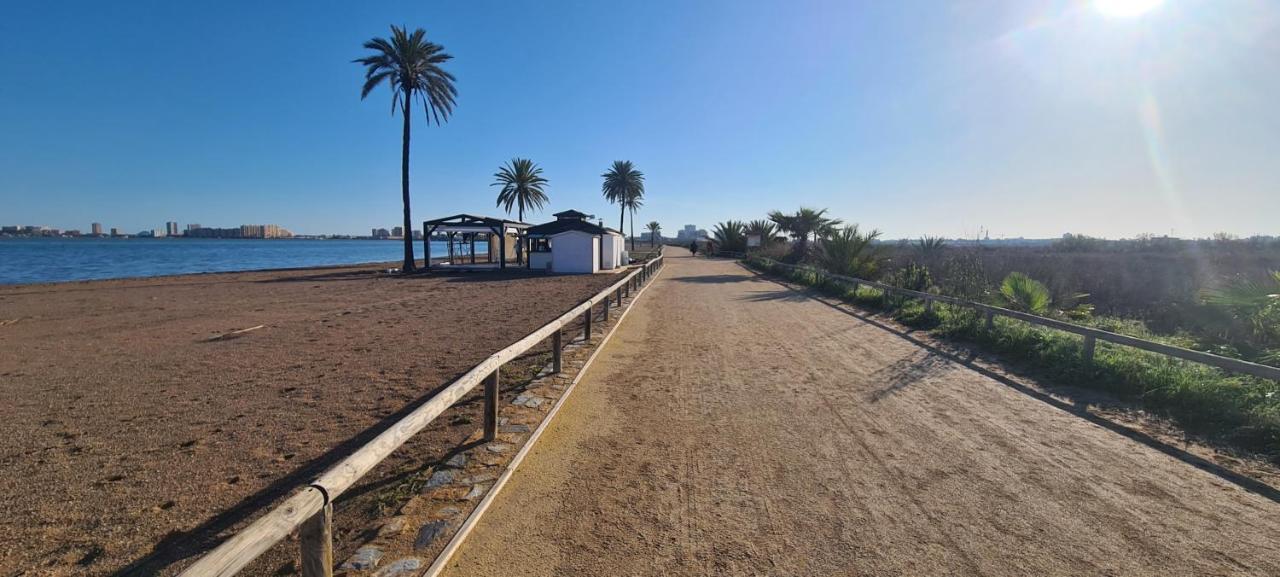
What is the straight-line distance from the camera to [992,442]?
4605mm

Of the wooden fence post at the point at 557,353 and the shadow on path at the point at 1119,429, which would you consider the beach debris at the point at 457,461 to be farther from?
the shadow on path at the point at 1119,429

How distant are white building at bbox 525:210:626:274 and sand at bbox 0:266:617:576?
44.8 ft

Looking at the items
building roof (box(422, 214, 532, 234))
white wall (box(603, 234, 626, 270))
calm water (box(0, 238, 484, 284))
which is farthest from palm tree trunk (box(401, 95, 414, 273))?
calm water (box(0, 238, 484, 284))

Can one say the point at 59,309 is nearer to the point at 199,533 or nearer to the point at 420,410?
the point at 199,533

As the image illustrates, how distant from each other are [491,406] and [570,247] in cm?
2350

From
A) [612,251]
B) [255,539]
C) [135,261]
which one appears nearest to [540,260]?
[612,251]

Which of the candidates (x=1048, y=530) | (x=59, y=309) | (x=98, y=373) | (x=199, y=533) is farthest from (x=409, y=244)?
(x=1048, y=530)

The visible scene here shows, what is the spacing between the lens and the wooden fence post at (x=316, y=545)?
2.24m

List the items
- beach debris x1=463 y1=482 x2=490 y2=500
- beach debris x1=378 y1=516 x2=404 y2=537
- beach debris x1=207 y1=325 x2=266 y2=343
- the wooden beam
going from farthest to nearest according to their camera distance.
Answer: beach debris x1=207 y1=325 x2=266 y2=343, beach debris x1=463 y1=482 x2=490 y2=500, beach debris x1=378 y1=516 x2=404 y2=537, the wooden beam

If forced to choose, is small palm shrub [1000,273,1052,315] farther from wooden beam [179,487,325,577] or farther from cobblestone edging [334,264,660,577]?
wooden beam [179,487,325,577]

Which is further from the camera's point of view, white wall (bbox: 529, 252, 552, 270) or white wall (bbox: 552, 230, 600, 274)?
white wall (bbox: 529, 252, 552, 270)

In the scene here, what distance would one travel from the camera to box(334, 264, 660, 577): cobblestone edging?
111 inches

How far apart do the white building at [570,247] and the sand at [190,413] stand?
1364cm

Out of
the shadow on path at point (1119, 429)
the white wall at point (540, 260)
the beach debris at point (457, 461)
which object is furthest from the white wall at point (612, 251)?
the beach debris at point (457, 461)
